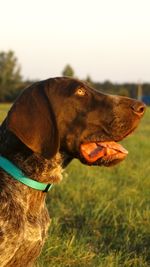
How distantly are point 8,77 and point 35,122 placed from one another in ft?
186

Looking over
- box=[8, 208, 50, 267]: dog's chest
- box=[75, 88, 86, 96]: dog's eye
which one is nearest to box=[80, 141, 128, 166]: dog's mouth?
box=[75, 88, 86, 96]: dog's eye

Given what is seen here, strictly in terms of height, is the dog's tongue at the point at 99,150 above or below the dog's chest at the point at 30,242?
above

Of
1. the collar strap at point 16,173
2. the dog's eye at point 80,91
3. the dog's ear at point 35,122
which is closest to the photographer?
the dog's ear at point 35,122

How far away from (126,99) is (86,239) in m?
2.44

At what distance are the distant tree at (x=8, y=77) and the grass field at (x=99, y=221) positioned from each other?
4769cm

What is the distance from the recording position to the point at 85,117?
4449 mm

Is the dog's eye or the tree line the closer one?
the dog's eye

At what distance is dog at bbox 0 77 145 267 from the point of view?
428cm

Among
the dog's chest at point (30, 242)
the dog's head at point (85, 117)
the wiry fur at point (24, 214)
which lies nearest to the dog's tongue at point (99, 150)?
the dog's head at point (85, 117)

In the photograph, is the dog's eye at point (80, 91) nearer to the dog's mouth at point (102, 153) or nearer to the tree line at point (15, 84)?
the dog's mouth at point (102, 153)

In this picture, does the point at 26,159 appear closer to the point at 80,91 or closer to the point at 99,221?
the point at 80,91

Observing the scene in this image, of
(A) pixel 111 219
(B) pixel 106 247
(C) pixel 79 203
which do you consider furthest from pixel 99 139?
(C) pixel 79 203

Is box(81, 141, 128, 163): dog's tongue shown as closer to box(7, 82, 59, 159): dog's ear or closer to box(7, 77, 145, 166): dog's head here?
box(7, 77, 145, 166): dog's head

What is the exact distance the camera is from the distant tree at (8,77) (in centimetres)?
5716
